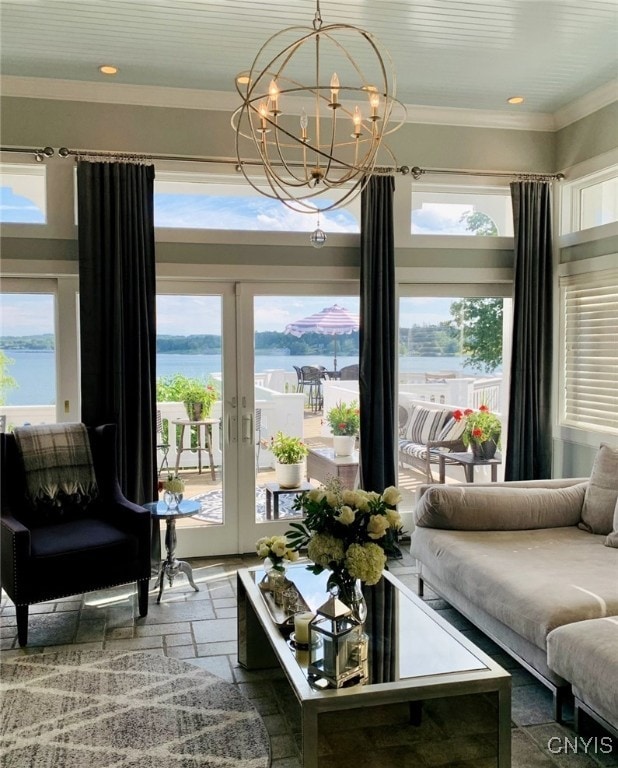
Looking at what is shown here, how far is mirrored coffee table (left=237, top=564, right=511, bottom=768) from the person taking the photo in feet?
7.05

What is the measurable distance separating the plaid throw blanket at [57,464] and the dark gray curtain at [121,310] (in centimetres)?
28

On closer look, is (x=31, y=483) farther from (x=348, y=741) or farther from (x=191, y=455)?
(x=348, y=741)

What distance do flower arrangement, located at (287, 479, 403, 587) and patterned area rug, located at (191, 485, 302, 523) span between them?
2388 mm

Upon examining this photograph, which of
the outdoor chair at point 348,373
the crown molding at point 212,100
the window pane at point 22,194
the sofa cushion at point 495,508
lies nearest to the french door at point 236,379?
the outdoor chair at point 348,373

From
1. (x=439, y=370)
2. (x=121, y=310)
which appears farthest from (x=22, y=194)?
(x=439, y=370)

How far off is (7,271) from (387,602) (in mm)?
3167

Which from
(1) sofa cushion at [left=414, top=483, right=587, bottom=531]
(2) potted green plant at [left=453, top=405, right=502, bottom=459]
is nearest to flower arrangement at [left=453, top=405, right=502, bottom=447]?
(2) potted green plant at [left=453, top=405, right=502, bottom=459]

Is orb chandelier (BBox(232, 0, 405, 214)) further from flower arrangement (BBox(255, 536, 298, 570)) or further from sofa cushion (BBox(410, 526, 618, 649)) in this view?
sofa cushion (BBox(410, 526, 618, 649))

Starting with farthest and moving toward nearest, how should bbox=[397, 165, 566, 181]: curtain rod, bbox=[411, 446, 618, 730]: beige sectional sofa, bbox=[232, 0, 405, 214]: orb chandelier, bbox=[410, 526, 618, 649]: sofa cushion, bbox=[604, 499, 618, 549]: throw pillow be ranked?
1. bbox=[397, 165, 566, 181]: curtain rod
2. bbox=[232, 0, 405, 214]: orb chandelier
3. bbox=[604, 499, 618, 549]: throw pillow
4. bbox=[410, 526, 618, 649]: sofa cushion
5. bbox=[411, 446, 618, 730]: beige sectional sofa

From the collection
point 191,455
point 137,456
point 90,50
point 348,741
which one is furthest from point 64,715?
point 90,50

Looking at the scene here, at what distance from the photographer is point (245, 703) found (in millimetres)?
2887

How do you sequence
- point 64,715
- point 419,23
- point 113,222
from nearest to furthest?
1. point 64,715
2. point 419,23
3. point 113,222

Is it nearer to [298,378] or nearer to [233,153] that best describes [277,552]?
[298,378]

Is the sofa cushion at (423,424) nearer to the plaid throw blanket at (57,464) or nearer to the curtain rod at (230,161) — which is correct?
the curtain rod at (230,161)
